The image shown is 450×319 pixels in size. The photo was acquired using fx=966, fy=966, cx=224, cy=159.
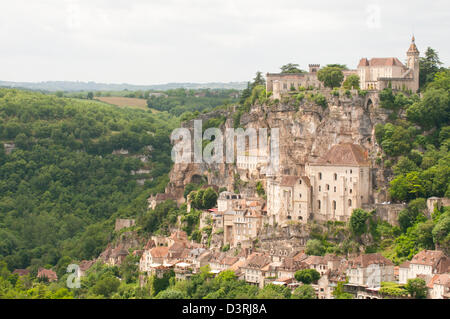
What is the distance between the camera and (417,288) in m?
63.3

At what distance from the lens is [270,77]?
90938 millimetres

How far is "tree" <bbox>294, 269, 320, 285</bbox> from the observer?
68812mm

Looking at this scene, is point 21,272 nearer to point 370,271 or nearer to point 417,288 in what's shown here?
point 370,271

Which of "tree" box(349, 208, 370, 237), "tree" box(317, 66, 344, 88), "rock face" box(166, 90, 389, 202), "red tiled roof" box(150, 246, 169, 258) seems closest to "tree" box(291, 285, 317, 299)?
"tree" box(349, 208, 370, 237)

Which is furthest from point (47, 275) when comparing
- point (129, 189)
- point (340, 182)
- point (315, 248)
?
point (340, 182)

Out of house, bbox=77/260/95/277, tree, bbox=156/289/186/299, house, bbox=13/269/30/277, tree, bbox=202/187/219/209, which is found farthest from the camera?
Result: house, bbox=13/269/30/277

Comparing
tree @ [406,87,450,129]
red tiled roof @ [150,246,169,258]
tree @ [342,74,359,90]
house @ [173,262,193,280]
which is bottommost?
house @ [173,262,193,280]

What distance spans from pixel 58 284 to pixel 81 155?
46.9 metres

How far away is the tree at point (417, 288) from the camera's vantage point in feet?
207

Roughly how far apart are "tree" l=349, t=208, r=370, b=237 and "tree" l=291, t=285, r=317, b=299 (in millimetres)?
8268

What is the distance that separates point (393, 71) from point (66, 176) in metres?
58.1

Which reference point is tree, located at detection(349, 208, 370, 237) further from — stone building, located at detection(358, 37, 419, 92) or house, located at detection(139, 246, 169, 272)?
house, located at detection(139, 246, 169, 272)
